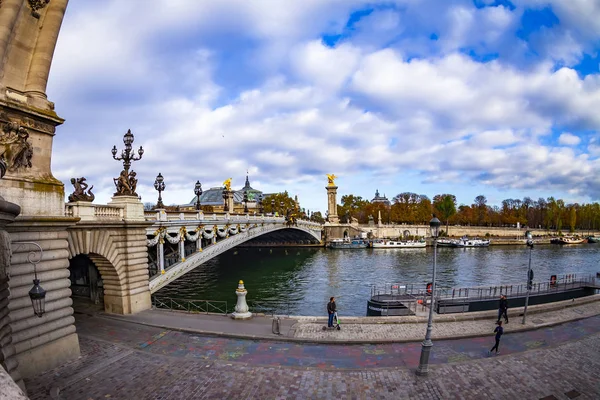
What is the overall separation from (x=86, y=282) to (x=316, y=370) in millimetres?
17433

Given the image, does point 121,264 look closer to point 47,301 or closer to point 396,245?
point 47,301

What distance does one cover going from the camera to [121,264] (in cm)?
2005

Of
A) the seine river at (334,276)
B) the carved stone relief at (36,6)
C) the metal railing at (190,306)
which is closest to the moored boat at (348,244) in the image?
the seine river at (334,276)

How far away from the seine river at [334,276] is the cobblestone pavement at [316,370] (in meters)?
10.8

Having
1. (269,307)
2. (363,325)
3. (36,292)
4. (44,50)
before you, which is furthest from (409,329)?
(44,50)

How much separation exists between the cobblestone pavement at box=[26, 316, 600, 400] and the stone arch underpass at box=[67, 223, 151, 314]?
349 centimetres

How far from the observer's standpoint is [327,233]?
9944cm

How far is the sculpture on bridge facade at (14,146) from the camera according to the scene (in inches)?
500

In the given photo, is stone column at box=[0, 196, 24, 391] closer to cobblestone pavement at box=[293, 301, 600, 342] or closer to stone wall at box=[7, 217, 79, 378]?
stone wall at box=[7, 217, 79, 378]

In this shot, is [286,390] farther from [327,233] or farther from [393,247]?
[327,233]

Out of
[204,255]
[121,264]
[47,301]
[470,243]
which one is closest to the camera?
[47,301]

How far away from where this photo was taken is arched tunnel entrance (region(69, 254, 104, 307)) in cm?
2217

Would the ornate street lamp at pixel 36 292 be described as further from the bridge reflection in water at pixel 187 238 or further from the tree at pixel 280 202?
the tree at pixel 280 202

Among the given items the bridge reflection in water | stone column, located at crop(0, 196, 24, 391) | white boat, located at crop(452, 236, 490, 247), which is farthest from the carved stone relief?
white boat, located at crop(452, 236, 490, 247)
